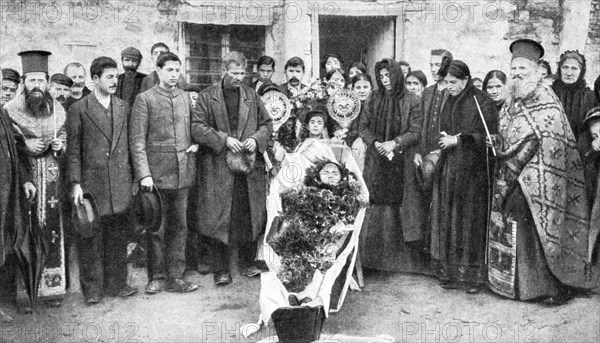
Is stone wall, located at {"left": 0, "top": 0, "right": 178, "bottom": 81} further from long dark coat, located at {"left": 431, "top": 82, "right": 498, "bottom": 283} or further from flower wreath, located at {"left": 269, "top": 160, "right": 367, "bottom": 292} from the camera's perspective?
long dark coat, located at {"left": 431, "top": 82, "right": 498, "bottom": 283}

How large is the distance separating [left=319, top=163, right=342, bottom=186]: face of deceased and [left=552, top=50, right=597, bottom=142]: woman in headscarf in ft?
5.40

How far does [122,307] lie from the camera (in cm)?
540

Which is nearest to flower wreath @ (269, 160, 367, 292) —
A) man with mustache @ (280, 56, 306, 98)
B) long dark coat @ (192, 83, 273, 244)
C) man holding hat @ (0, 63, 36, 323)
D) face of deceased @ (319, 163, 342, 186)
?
face of deceased @ (319, 163, 342, 186)

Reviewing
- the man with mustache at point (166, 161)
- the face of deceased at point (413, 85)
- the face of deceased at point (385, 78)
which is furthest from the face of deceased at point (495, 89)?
the man with mustache at point (166, 161)

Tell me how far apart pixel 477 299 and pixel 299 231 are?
4.50ft

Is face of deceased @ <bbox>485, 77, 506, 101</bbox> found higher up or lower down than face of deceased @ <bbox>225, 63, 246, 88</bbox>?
lower down

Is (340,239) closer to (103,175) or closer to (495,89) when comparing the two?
(495,89)

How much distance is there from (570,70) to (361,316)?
2.20 metres

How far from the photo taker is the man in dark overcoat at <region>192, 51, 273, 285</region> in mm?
5590

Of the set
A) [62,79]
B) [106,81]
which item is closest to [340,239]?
[106,81]

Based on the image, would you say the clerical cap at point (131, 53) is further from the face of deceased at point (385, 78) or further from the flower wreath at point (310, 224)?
the face of deceased at point (385, 78)

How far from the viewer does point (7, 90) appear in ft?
17.1

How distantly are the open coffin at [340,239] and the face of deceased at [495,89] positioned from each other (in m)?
1.06

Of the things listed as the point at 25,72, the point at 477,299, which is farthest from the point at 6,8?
the point at 477,299
